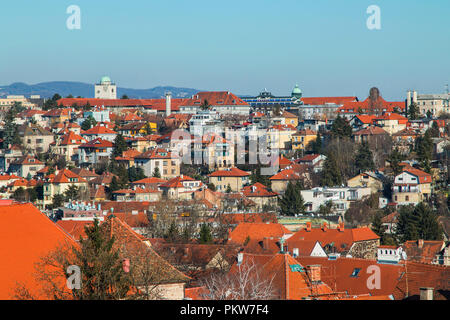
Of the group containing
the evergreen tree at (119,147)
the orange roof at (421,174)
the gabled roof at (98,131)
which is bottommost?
the orange roof at (421,174)

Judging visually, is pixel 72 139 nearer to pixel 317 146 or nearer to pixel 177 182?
pixel 177 182

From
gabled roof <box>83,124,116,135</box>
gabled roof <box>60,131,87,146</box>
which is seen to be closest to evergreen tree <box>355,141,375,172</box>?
gabled roof <box>60,131,87,146</box>

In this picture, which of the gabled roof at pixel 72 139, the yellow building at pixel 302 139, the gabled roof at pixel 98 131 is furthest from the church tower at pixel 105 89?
the yellow building at pixel 302 139

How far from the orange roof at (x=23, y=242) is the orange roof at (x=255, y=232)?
76.5ft

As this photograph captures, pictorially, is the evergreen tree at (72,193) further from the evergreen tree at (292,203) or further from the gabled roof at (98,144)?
the evergreen tree at (292,203)

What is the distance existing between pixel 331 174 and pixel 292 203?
292 inches

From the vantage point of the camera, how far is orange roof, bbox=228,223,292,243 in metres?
35.7

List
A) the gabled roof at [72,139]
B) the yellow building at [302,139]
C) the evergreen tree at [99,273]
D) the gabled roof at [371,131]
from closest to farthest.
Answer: the evergreen tree at [99,273], the gabled roof at [371,131], the yellow building at [302,139], the gabled roof at [72,139]

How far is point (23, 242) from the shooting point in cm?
1141

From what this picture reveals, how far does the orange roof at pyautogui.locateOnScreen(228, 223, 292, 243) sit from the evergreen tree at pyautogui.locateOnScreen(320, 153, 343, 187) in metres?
20.6

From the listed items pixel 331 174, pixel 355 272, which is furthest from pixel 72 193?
pixel 355 272

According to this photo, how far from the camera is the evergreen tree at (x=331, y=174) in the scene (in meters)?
58.4

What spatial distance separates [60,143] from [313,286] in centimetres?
5997
